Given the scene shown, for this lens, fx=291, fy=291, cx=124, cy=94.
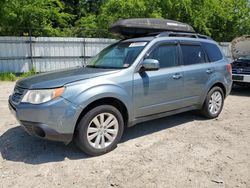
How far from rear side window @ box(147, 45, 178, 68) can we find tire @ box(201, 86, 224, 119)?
1.26 m

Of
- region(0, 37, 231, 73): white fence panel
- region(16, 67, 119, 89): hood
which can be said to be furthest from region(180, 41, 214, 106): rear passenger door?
region(0, 37, 231, 73): white fence panel

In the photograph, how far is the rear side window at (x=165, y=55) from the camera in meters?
4.87

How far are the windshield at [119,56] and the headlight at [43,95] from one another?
1.15 metres

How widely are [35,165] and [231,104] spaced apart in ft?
18.4

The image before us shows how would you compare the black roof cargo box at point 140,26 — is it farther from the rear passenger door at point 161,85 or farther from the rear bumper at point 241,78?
the rear bumper at point 241,78

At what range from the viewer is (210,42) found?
20.0ft

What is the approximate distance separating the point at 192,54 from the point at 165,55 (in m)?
0.79

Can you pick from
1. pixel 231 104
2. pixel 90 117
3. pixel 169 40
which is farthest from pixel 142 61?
pixel 231 104

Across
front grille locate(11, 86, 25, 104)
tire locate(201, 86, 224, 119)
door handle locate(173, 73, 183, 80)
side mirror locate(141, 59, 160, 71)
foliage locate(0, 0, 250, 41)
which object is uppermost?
foliage locate(0, 0, 250, 41)

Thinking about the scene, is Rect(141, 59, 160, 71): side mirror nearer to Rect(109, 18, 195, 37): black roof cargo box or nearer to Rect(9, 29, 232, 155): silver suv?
Rect(9, 29, 232, 155): silver suv

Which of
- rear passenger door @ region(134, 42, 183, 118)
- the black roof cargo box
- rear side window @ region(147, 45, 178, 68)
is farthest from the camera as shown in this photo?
the black roof cargo box

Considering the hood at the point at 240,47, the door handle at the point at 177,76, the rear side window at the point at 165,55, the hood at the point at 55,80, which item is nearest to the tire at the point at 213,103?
the door handle at the point at 177,76

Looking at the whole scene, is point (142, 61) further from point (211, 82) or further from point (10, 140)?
point (10, 140)

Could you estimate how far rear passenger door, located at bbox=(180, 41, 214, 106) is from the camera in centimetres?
530
